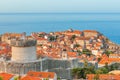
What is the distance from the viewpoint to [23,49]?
91.9 ft

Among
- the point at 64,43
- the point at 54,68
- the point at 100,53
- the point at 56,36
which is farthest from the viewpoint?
the point at 56,36

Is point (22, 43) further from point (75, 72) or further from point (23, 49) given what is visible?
point (75, 72)

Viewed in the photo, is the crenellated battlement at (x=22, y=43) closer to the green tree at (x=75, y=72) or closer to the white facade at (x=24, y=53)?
the white facade at (x=24, y=53)

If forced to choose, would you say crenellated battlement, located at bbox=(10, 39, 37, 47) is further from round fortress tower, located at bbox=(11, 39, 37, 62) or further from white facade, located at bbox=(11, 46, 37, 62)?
white facade, located at bbox=(11, 46, 37, 62)

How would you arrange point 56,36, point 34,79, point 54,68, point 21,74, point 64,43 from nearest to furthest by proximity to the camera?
1. point 34,79
2. point 21,74
3. point 54,68
4. point 64,43
5. point 56,36

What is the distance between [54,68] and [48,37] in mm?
36447

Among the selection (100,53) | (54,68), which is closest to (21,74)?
(54,68)

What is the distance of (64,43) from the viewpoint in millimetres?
62250

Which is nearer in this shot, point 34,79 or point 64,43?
point 34,79

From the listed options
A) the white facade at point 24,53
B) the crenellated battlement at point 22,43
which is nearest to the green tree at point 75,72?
the white facade at point 24,53

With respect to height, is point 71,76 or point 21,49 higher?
point 21,49

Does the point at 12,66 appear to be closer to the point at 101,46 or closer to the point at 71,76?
the point at 71,76

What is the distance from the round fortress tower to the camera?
27969mm

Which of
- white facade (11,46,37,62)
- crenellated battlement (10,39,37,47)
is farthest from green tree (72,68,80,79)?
crenellated battlement (10,39,37,47)
